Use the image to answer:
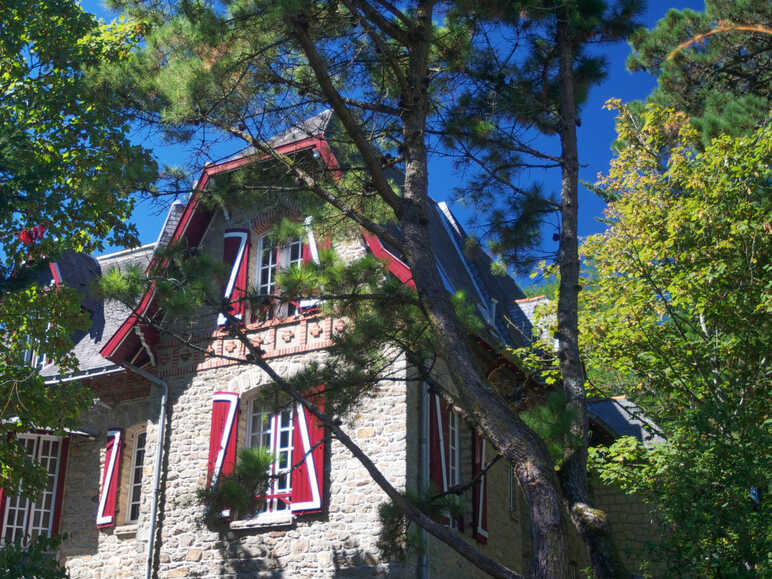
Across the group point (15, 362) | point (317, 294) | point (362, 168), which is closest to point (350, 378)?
point (317, 294)

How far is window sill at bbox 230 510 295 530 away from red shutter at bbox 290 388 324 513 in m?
0.24

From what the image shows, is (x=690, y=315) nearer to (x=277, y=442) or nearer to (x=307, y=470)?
(x=307, y=470)

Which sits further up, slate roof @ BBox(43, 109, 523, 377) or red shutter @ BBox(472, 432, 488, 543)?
slate roof @ BBox(43, 109, 523, 377)

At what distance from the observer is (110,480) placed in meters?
12.5

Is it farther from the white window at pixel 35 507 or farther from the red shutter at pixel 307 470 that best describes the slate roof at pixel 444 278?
the red shutter at pixel 307 470

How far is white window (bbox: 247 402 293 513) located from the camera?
11.0 metres

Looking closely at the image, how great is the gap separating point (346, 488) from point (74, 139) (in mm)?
6397

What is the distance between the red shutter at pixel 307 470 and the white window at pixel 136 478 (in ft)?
10.2

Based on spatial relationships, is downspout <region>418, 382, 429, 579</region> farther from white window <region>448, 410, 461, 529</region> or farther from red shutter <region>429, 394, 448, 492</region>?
white window <region>448, 410, 461, 529</region>

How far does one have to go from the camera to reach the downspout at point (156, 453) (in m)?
11.5

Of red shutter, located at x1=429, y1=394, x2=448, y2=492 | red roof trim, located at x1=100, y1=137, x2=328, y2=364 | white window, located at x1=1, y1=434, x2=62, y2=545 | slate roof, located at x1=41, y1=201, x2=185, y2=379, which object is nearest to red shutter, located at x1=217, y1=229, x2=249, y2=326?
red roof trim, located at x1=100, y1=137, x2=328, y2=364

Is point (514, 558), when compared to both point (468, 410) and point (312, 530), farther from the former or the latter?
point (468, 410)

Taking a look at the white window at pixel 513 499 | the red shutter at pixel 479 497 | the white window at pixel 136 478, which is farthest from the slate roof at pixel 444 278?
the white window at pixel 513 499

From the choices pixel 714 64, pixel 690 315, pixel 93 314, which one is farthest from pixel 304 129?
pixel 714 64
